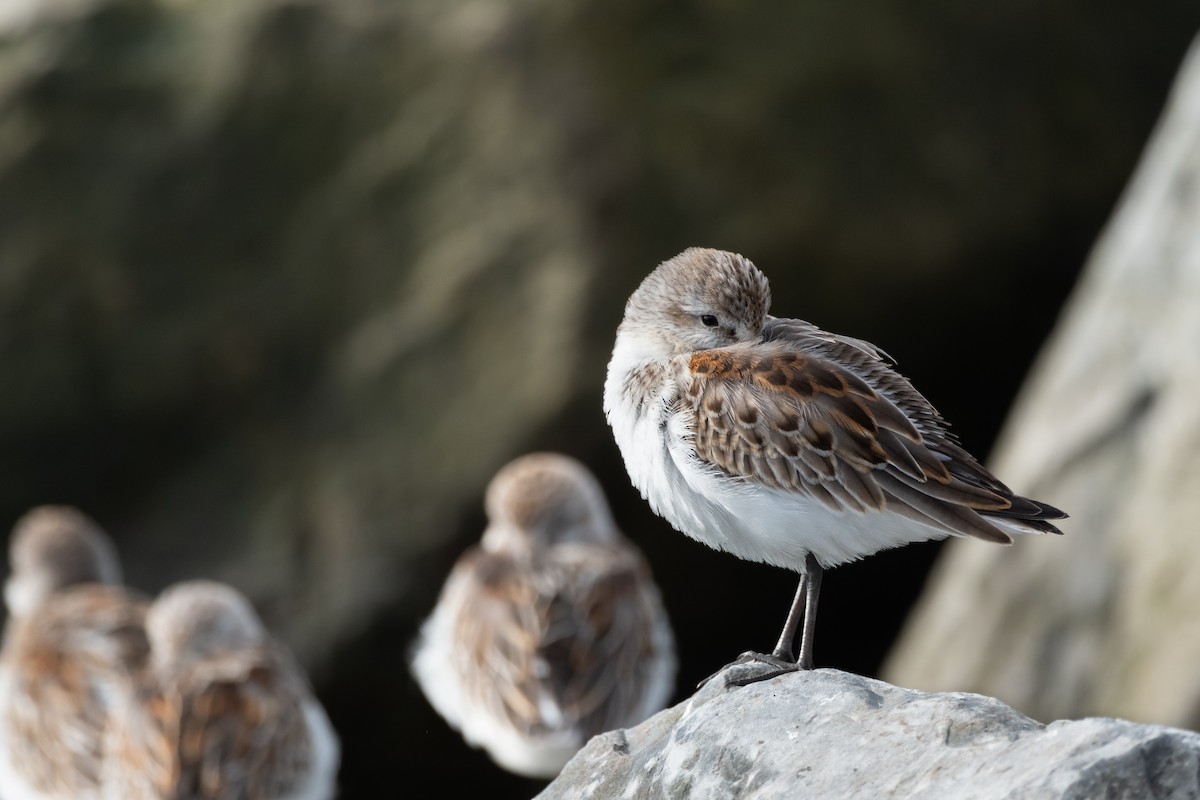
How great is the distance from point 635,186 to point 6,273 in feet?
18.6

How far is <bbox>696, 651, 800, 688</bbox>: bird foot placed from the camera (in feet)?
17.9

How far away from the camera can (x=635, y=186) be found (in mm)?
12562

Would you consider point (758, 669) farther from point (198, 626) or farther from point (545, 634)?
point (198, 626)

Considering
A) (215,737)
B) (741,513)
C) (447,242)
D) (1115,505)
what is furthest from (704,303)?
(447,242)

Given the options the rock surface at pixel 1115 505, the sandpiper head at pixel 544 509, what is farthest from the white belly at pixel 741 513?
the rock surface at pixel 1115 505

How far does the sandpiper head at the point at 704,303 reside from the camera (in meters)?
5.90

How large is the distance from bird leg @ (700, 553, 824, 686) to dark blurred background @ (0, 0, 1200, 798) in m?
6.56

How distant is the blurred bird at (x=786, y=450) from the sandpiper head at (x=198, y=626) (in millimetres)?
4596

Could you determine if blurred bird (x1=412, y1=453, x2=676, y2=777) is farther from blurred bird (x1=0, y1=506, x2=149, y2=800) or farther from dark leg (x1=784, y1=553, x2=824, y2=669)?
dark leg (x1=784, y1=553, x2=824, y2=669)

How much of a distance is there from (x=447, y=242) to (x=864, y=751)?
29.7ft

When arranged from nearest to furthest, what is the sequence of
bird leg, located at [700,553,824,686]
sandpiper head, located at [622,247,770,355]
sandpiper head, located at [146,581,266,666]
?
1. bird leg, located at [700,553,824,686]
2. sandpiper head, located at [622,247,770,355]
3. sandpiper head, located at [146,581,266,666]

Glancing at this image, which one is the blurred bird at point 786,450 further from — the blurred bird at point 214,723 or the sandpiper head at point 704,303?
the blurred bird at point 214,723

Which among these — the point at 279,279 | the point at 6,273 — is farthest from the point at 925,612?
the point at 6,273

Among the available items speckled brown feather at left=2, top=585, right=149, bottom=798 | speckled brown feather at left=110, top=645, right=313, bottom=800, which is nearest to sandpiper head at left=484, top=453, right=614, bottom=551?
speckled brown feather at left=110, top=645, right=313, bottom=800
